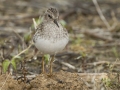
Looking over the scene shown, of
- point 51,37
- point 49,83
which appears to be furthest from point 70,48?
point 49,83

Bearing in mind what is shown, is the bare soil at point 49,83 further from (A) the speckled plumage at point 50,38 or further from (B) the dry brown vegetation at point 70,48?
(A) the speckled plumage at point 50,38

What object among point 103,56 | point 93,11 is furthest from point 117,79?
point 93,11

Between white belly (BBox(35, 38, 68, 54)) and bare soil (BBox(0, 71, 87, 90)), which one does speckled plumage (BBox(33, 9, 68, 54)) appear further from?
bare soil (BBox(0, 71, 87, 90))

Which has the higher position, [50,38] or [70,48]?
[70,48]

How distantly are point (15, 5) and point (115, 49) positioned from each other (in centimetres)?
404

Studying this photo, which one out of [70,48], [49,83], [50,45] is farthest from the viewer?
[70,48]

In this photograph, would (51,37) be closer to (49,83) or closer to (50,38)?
(50,38)

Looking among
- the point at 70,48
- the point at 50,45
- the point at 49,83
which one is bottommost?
the point at 49,83

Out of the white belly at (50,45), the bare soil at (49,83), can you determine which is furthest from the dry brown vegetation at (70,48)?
the white belly at (50,45)

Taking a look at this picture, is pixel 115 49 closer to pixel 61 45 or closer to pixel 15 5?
pixel 61 45

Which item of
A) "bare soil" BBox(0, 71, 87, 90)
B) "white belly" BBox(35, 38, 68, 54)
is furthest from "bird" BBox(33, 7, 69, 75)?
"bare soil" BBox(0, 71, 87, 90)

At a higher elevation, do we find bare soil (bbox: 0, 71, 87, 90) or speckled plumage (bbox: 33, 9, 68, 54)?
speckled plumage (bbox: 33, 9, 68, 54)

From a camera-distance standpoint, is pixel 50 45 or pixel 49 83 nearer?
pixel 49 83

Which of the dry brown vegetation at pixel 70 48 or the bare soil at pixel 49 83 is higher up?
the dry brown vegetation at pixel 70 48
